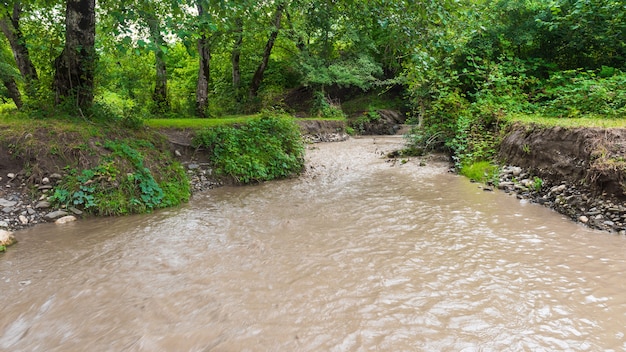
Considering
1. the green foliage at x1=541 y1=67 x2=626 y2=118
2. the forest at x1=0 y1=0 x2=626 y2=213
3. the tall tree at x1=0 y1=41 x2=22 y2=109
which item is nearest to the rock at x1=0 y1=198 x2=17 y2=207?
the forest at x1=0 y1=0 x2=626 y2=213

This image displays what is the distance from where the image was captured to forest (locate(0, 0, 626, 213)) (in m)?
6.45

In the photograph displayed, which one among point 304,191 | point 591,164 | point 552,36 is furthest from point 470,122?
point 304,191

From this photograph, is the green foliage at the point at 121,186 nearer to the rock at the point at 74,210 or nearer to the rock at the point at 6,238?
the rock at the point at 74,210

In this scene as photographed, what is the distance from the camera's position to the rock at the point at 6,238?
13.6 ft

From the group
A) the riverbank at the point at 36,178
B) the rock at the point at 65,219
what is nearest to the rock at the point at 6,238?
the riverbank at the point at 36,178

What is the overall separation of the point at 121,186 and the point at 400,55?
769 centimetres

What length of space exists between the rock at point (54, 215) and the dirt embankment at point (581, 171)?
7.53 meters

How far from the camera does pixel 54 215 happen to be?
5.00 m

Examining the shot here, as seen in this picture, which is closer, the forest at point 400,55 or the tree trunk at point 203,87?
the forest at point 400,55

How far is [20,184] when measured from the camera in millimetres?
5227

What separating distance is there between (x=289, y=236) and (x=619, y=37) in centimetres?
1010

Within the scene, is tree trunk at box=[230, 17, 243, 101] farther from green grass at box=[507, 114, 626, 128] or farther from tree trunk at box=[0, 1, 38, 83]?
green grass at box=[507, 114, 626, 128]

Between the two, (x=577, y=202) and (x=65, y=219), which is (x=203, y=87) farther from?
(x=577, y=202)

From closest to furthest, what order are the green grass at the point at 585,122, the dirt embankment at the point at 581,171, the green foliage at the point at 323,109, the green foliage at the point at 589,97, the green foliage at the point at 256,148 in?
the dirt embankment at the point at 581,171
the green grass at the point at 585,122
the green foliage at the point at 589,97
the green foliage at the point at 256,148
the green foliage at the point at 323,109
